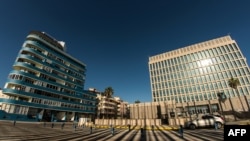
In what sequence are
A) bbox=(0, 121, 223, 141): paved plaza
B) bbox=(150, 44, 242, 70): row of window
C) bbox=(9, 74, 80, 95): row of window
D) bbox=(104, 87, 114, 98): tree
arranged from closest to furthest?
bbox=(0, 121, 223, 141): paved plaza < bbox=(9, 74, 80, 95): row of window < bbox=(150, 44, 242, 70): row of window < bbox=(104, 87, 114, 98): tree

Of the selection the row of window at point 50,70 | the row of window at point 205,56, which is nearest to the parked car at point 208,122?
the row of window at point 50,70

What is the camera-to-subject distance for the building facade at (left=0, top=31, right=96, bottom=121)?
38625 millimetres

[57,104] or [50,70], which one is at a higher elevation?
[50,70]

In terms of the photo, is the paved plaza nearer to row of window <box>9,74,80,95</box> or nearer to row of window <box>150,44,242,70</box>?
row of window <box>9,74,80,95</box>

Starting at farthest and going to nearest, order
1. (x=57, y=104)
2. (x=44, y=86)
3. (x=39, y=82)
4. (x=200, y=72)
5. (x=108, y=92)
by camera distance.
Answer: (x=108, y=92)
(x=200, y=72)
(x=57, y=104)
(x=44, y=86)
(x=39, y=82)

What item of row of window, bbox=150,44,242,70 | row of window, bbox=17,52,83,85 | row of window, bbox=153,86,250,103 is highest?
row of window, bbox=150,44,242,70

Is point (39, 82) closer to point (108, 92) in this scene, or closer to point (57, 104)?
point (57, 104)

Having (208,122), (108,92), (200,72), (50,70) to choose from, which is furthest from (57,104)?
(200,72)

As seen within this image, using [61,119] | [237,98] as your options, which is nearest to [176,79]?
[237,98]

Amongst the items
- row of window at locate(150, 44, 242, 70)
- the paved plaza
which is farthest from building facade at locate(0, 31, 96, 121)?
row of window at locate(150, 44, 242, 70)

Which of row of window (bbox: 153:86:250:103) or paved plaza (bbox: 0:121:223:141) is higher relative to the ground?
row of window (bbox: 153:86:250:103)

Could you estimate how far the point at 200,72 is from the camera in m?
68.1

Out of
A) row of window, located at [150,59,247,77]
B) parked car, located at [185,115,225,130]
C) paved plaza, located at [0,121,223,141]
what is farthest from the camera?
row of window, located at [150,59,247,77]

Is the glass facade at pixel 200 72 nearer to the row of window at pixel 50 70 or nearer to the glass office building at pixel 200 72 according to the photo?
the glass office building at pixel 200 72
